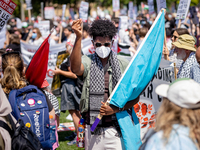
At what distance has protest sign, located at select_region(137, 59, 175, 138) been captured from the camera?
156 inches

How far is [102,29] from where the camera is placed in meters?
2.98

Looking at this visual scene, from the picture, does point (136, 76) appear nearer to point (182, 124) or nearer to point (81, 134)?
point (81, 134)

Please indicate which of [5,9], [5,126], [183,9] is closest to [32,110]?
[5,126]

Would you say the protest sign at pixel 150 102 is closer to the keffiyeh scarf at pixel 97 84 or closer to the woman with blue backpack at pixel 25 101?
the keffiyeh scarf at pixel 97 84

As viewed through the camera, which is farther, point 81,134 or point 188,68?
point 188,68

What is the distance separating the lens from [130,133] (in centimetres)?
278

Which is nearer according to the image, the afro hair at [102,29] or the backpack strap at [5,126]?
the backpack strap at [5,126]

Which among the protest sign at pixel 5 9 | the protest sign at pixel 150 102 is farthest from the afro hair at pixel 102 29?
the protest sign at pixel 5 9

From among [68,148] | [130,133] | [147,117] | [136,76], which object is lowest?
[68,148]

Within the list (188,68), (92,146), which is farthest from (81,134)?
(188,68)

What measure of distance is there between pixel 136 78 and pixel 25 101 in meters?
1.17

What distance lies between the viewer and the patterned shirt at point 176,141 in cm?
152

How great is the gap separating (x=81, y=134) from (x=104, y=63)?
832 millimetres

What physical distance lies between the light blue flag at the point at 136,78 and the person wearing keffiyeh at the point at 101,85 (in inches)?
4.6
